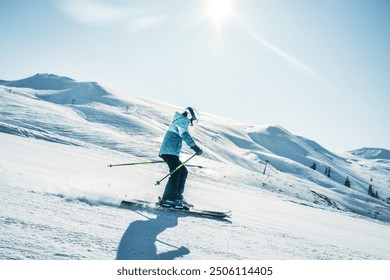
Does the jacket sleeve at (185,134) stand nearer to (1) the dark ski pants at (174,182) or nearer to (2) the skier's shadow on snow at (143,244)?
(1) the dark ski pants at (174,182)

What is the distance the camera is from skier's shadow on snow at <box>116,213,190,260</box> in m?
3.72

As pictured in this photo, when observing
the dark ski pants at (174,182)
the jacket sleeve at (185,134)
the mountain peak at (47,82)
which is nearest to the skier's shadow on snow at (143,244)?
the dark ski pants at (174,182)

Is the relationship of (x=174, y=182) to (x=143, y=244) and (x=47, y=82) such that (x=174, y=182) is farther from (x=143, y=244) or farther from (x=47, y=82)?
(x=47, y=82)

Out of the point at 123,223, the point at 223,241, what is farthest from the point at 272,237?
the point at 123,223

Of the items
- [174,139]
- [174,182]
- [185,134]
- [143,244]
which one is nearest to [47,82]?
[174,139]

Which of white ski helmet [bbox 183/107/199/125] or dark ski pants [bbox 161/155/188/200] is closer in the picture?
dark ski pants [bbox 161/155/188/200]

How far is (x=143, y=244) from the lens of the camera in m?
4.14

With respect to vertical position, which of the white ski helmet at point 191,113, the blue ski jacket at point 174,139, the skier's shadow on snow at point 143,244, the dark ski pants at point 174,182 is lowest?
the skier's shadow on snow at point 143,244

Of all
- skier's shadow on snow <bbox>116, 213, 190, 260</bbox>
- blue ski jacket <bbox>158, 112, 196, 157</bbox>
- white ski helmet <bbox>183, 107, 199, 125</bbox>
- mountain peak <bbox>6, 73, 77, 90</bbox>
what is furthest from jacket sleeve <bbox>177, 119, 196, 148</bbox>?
mountain peak <bbox>6, 73, 77, 90</bbox>

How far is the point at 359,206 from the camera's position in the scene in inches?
2159

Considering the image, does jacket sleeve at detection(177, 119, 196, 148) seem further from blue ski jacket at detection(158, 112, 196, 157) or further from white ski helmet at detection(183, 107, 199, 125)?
white ski helmet at detection(183, 107, 199, 125)

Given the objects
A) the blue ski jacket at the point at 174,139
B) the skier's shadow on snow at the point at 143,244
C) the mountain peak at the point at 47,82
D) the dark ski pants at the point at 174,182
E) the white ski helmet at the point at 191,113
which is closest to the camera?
the skier's shadow on snow at the point at 143,244

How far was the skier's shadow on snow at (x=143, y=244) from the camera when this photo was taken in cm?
372
